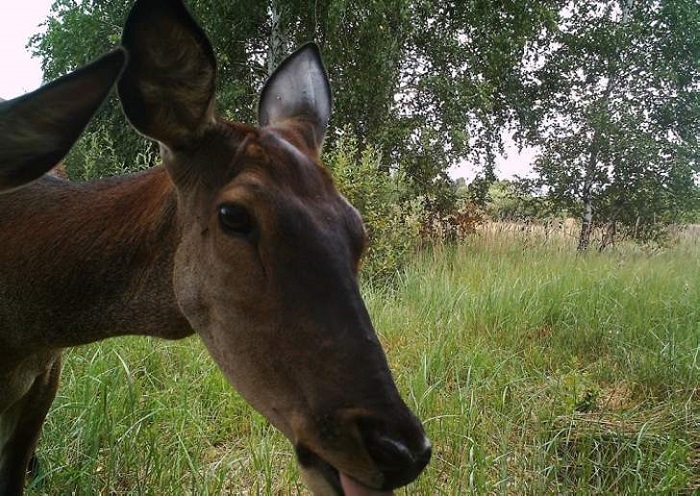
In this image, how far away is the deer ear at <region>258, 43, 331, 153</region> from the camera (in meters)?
2.16

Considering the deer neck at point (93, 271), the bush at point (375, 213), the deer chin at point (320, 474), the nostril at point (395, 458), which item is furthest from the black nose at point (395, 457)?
the bush at point (375, 213)

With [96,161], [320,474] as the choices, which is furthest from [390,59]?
[320,474]

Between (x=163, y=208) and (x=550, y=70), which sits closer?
(x=163, y=208)

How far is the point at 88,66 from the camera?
114 cm

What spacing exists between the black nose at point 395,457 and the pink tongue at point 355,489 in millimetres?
47

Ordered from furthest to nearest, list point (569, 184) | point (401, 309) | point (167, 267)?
point (569, 184) < point (401, 309) < point (167, 267)

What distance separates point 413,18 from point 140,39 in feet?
32.4

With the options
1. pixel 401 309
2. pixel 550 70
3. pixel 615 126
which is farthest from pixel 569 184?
pixel 401 309

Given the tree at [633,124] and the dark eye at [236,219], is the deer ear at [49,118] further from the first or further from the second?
the tree at [633,124]

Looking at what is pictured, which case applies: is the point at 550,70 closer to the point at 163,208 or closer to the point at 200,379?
the point at 200,379

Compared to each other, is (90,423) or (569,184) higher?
(569,184)

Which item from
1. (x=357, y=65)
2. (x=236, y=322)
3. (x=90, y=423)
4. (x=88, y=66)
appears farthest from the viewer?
(x=357, y=65)

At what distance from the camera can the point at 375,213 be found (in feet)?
22.7

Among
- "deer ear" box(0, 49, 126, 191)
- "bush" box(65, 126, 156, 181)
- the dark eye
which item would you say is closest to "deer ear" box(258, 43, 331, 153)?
the dark eye
